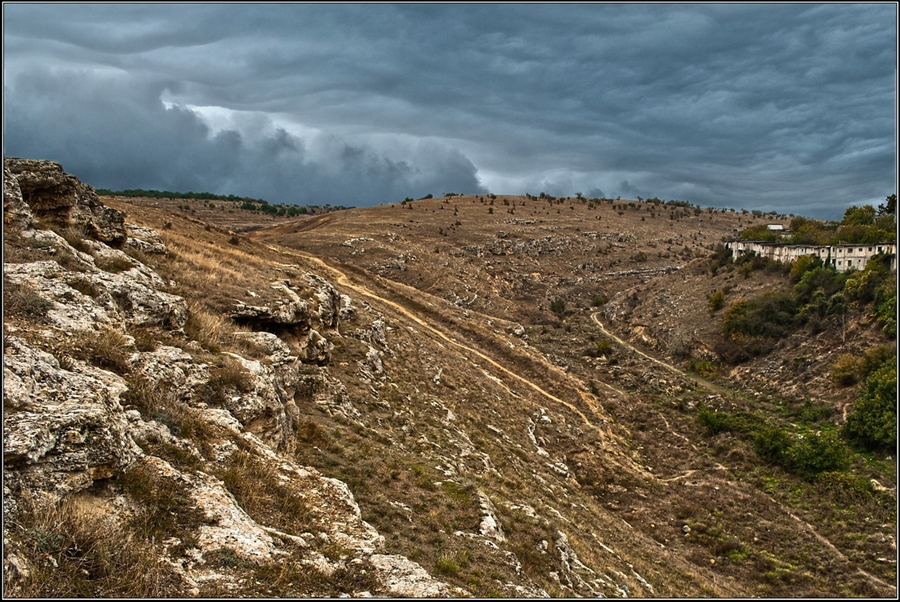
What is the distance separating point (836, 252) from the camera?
146 ft

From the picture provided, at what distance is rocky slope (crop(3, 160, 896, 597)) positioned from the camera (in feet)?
18.5

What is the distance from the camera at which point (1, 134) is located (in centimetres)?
638

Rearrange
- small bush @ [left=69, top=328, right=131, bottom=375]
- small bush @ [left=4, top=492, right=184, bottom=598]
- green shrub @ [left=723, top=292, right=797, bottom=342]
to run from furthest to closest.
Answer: green shrub @ [left=723, top=292, right=797, bottom=342]
small bush @ [left=69, top=328, right=131, bottom=375]
small bush @ [left=4, top=492, right=184, bottom=598]

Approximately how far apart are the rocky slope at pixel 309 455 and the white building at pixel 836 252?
22.1 metres

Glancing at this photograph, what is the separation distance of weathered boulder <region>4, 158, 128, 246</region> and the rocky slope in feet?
0.20

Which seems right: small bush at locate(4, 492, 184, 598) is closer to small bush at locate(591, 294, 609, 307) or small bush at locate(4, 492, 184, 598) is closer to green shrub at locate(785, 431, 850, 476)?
green shrub at locate(785, 431, 850, 476)

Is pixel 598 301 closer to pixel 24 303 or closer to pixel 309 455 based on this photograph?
pixel 309 455

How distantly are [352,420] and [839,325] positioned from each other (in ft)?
124

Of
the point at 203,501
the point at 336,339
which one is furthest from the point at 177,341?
the point at 336,339

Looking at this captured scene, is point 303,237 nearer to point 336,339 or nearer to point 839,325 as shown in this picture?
point 336,339

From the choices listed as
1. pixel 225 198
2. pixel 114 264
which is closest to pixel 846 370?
pixel 114 264

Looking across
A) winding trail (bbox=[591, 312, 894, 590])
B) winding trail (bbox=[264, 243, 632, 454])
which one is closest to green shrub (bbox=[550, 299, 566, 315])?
winding trail (bbox=[591, 312, 894, 590])

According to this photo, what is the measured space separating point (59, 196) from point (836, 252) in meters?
56.4

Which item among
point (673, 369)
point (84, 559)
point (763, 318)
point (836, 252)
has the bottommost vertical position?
point (673, 369)
